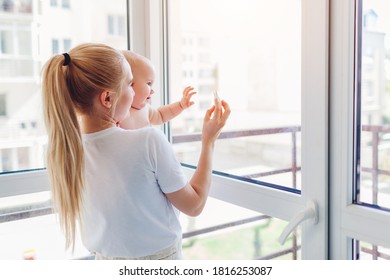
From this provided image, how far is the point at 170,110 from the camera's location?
130 cm

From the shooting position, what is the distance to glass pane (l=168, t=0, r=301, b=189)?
3.48 feet

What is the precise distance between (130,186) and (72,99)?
0.26 meters

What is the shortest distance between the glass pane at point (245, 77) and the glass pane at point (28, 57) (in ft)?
1.22

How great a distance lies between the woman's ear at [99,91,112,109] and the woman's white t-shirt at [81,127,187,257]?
0.07 meters

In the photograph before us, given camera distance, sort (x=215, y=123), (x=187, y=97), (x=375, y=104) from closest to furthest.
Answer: (x=375, y=104) < (x=215, y=123) < (x=187, y=97)

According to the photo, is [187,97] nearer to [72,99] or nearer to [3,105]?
[72,99]

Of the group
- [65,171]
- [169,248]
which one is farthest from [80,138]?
[169,248]

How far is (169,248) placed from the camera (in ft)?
3.28

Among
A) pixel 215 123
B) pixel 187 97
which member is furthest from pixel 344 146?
pixel 187 97

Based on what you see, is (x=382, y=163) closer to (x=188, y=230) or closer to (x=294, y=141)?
(x=294, y=141)

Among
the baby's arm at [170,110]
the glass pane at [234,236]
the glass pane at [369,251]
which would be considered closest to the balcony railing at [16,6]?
the baby's arm at [170,110]

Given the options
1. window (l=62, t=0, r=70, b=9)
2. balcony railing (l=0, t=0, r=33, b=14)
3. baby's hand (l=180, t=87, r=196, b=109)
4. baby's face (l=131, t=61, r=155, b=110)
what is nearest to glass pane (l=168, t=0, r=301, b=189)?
baby's hand (l=180, t=87, r=196, b=109)

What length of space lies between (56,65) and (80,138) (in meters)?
0.18

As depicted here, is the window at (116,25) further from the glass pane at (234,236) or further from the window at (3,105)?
the glass pane at (234,236)
